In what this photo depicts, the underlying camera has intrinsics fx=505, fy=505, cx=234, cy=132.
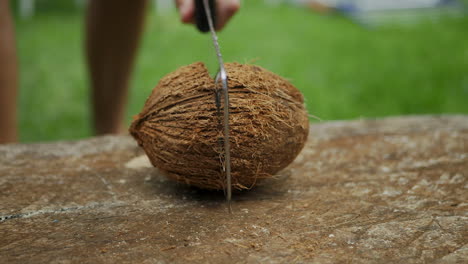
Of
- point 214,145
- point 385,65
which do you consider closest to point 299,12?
point 385,65

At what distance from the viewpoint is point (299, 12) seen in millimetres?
8141

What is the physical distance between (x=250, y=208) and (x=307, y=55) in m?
4.48

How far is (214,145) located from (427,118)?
1.38 metres

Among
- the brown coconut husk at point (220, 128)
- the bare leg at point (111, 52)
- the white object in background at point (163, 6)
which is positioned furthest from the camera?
the white object in background at point (163, 6)

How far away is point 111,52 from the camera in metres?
3.05

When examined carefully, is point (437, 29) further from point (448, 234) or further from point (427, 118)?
point (448, 234)

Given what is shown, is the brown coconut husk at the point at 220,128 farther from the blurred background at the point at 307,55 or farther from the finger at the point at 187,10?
the blurred background at the point at 307,55

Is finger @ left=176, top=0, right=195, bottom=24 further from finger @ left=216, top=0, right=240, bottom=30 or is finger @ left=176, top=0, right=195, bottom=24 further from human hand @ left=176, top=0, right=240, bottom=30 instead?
finger @ left=216, top=0, right=240, bottom=30

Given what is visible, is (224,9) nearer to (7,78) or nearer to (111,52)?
(7,78)

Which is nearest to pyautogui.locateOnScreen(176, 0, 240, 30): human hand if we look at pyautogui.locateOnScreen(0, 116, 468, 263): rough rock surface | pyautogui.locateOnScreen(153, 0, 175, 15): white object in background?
pyautogui.locateOnScreen(0, 116, 468, 263): rough rock surface

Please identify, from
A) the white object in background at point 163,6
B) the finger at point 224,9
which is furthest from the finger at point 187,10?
the white object in background at point 163,6

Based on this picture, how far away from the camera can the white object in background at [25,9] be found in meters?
7.73

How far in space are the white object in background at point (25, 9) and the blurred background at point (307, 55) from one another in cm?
2

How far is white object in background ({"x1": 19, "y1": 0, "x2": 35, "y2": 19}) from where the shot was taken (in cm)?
773
